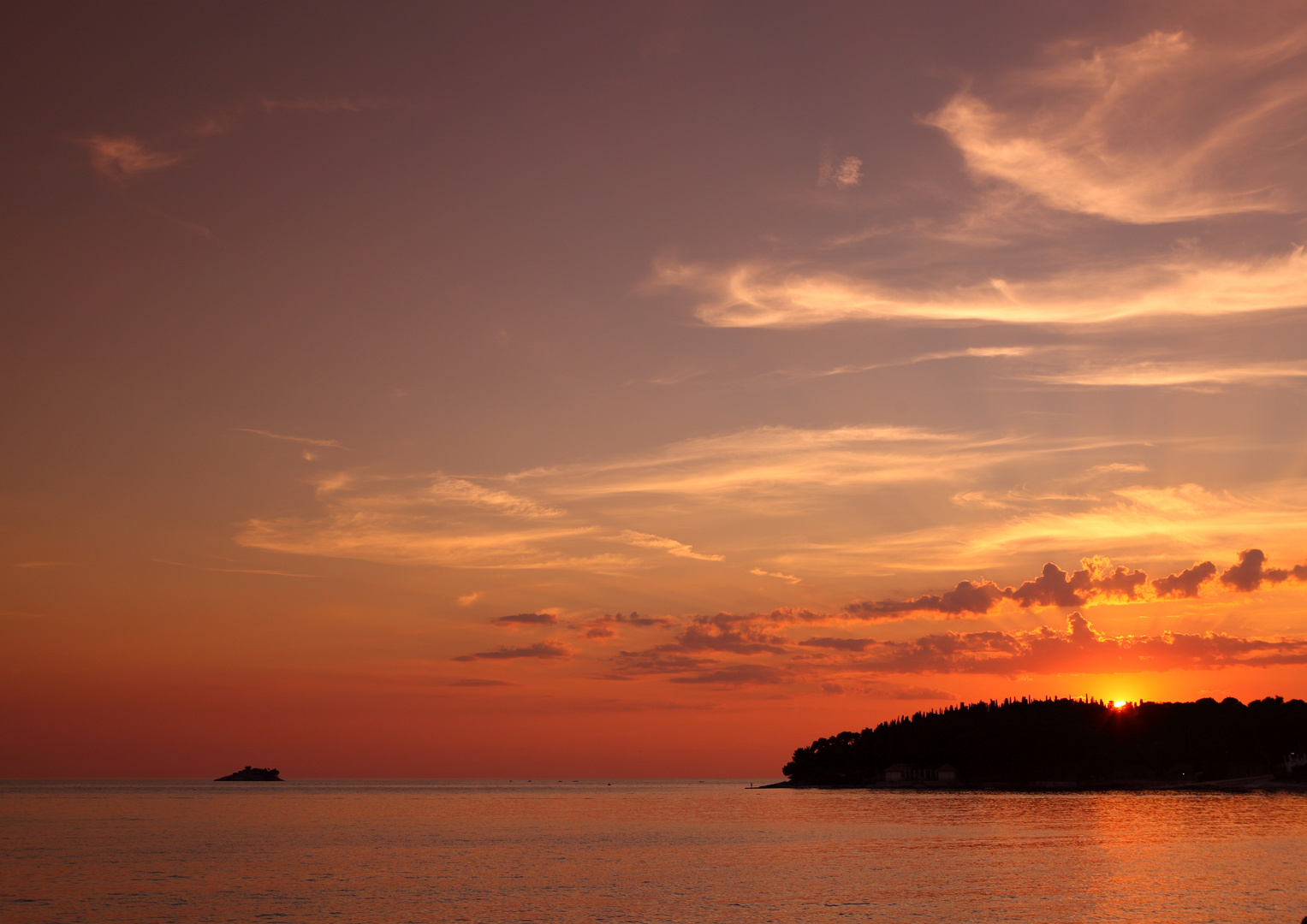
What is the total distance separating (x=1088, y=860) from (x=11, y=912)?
3374 inches

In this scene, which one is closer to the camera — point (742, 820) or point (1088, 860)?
point (1088, 860)

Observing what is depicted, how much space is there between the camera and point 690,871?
306ft

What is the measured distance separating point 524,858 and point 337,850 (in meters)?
25.6

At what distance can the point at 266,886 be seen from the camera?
3258 inches

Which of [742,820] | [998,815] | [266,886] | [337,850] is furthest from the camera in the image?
[742,820]

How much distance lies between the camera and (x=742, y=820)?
571 ft

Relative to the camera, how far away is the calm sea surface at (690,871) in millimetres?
68312

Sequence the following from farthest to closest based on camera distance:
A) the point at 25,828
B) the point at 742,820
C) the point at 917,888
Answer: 1. the point at 742,820
2. the point at 25,828
3. the point at 917,888

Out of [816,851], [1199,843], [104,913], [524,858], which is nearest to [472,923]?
[104,913]

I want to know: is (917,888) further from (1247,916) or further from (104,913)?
(104,913)

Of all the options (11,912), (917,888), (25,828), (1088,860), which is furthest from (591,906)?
(25,828)

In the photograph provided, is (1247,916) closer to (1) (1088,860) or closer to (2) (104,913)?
(1) (1088,860)

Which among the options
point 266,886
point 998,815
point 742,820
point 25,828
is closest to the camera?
point 266,886

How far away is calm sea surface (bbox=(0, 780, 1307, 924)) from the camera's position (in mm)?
68312
